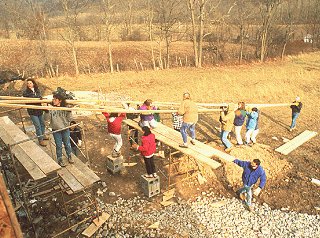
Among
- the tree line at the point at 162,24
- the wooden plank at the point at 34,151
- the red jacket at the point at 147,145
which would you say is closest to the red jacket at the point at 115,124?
the red jacket at the point at 147,145

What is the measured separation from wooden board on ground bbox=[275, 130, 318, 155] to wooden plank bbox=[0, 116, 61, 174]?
10.1m

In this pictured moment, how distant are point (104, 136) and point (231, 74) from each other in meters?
15.9

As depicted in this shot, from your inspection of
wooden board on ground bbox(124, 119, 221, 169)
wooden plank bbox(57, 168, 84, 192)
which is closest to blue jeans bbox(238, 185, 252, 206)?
wooden board on ground bbox(124, 119, 221, 169)

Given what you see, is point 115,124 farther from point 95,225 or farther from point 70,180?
point 95,225

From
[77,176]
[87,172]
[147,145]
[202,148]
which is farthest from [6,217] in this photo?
[202,148]

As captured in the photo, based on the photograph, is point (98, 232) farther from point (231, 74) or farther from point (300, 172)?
point (231, 74)

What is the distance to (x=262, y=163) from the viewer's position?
38.4 feet

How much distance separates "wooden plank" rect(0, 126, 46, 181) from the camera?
277 inches

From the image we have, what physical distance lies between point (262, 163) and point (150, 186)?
5.14m

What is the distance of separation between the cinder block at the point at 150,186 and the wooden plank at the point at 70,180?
9.02ft

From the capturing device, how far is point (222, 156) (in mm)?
9227

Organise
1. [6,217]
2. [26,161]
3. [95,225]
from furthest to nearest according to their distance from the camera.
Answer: [95,225]
[26,161]
[6,217]

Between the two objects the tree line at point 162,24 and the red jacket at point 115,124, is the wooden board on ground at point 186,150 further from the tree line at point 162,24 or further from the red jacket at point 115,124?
the tree line at point 162,24

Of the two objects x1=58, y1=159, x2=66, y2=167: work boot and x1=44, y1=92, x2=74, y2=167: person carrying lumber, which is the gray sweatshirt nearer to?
x1=44, y1=92, x2=74, y2=167: person carrying lumber
